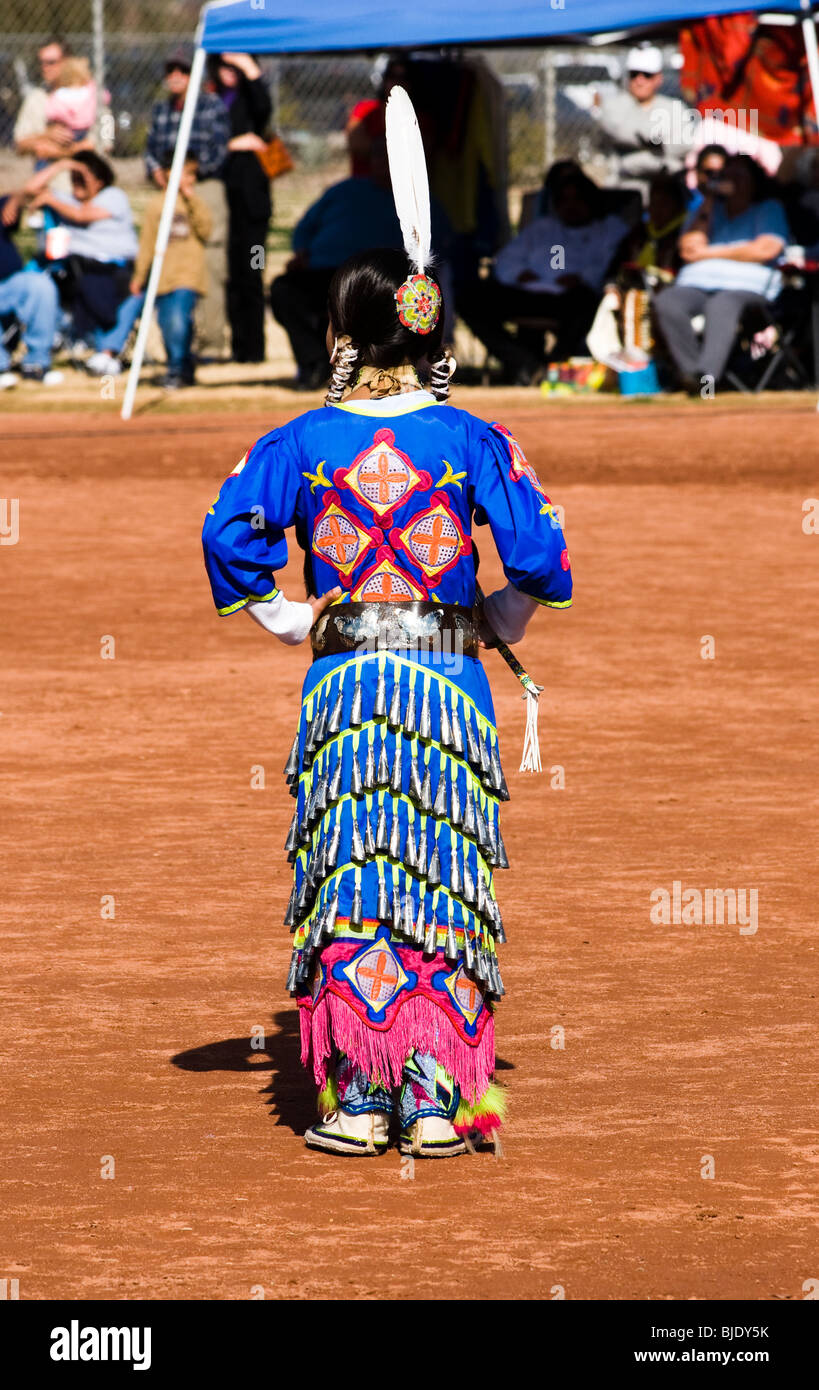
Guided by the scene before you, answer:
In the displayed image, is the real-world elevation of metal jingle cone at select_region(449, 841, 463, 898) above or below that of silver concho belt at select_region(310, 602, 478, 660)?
below

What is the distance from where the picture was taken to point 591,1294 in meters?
3.84

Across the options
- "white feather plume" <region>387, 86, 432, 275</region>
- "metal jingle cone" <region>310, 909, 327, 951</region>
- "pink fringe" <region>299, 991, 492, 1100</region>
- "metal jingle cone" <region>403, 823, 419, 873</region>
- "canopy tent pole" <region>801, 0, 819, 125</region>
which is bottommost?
"pink fringe" <region>299, 991, 492, 1100</region>

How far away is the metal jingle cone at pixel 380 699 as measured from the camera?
4.50 metres

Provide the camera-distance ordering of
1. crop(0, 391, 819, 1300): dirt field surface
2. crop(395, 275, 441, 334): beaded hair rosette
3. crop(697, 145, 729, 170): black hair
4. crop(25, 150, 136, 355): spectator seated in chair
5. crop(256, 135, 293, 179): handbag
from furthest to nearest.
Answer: crop(256, 135, 293, 179): handbag
crop(25, 150, 136, 355): spectator seated in chair
crop(697, 145, 729, 170): black hair
crop(395, 275, 441, 334): beaded hair rosette
crop(0, 391, 819, 1300): dirt field surface

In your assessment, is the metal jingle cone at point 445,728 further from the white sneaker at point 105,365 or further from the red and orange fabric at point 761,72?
the white sneaker at point 105,365

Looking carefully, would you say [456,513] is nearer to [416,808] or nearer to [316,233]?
[416,808]

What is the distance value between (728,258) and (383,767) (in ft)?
44.3

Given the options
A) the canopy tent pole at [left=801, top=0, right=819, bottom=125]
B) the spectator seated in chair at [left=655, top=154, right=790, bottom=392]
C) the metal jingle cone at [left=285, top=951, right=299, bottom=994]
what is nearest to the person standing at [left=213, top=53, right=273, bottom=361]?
the spectator seated in chair at [left=655, top=154, right=790, bottom=392]

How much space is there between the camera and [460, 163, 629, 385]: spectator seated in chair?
18.5 meters

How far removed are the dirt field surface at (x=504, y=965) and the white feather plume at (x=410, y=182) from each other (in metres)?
1.81

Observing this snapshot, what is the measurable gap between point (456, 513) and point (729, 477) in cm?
1107

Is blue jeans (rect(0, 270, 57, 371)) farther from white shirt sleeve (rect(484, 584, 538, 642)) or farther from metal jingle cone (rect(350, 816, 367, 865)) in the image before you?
metal jingle cone (rect(350, 816, 367, 865))

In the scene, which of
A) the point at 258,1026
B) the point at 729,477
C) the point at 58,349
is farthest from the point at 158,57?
the point at 258,1026

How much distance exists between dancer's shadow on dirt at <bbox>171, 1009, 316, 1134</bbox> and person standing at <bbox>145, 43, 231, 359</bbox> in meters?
13.9
